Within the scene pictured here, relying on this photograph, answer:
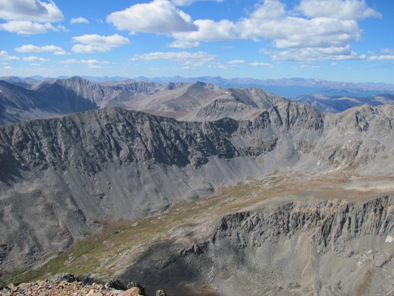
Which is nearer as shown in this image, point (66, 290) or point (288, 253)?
point (66, 290)

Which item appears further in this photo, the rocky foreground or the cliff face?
the cliff face

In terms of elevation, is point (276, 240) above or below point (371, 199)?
below

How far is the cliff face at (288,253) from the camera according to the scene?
10950cm

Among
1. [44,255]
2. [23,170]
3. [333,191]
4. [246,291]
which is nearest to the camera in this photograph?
[246,291]

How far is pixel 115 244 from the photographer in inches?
6019

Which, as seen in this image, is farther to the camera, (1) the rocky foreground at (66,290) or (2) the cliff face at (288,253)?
(2) the cliff face at (288,253)

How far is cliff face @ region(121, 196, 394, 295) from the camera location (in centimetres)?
10950

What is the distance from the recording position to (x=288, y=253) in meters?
120

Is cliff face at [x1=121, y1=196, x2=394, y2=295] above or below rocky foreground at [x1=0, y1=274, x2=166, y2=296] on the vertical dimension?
below

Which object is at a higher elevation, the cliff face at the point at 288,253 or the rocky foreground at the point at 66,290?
the rocky foreground at the point at 66,290

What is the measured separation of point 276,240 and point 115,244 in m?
64.8

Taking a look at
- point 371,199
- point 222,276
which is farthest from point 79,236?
point 371,199

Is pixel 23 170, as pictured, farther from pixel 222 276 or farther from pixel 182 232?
pixel 222 276

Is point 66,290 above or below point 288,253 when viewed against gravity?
above
